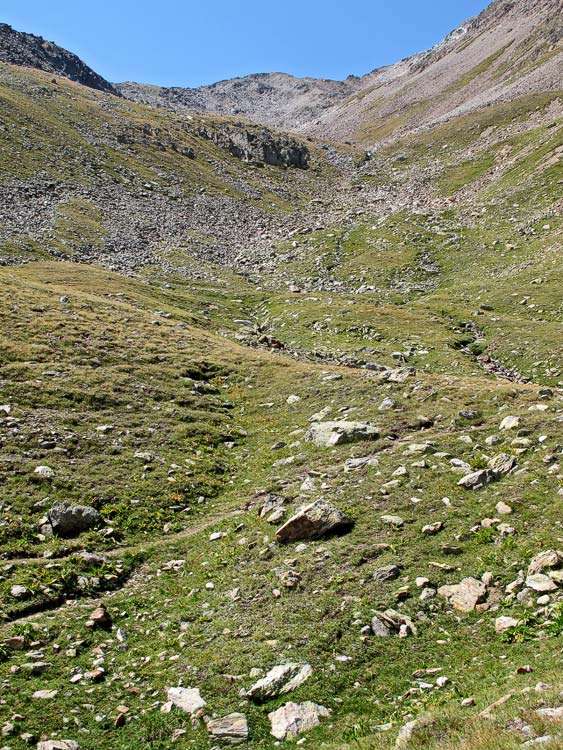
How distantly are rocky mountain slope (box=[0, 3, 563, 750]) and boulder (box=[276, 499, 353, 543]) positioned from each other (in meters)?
0.06

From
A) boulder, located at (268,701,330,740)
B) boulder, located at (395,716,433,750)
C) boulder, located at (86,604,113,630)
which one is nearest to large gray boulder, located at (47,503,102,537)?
boulder, located at (86,604,113,630)

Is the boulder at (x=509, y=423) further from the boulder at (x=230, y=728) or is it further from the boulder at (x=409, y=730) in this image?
the boulder at (x=230, y=728)

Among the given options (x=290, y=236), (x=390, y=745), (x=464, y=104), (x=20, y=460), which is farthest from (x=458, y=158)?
(x=390, y=745)

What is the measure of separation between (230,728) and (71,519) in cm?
933

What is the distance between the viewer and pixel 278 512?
1683 centimetres

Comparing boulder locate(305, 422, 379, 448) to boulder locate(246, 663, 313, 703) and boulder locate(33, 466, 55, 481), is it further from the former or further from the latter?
boulder locate(246, 663, 313, 703)

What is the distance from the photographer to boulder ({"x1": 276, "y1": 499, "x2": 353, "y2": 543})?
49.7ft

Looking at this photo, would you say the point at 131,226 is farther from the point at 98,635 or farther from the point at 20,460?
the point at 98,635

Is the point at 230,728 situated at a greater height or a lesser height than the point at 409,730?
lesser

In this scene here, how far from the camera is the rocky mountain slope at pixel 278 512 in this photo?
33.0 ft

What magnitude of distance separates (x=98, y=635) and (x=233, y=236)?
73.1 metres

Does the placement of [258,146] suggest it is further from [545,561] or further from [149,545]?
[545,561]

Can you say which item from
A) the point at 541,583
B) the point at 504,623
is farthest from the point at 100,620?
the point at 541,583

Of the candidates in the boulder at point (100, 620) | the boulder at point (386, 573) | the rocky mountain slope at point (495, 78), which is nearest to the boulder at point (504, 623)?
the boulder at point (386, 573)
